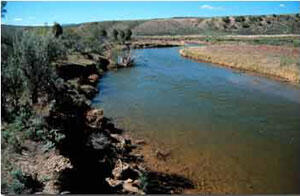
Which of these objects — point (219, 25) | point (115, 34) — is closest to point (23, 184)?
point (115, 34)

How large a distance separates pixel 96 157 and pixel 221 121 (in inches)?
251

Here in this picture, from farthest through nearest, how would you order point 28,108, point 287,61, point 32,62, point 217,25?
point 217,25 < point 287,61 < point 32,62 < point 28,108

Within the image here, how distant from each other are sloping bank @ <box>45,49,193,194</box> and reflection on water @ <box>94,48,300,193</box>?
114 centimetres

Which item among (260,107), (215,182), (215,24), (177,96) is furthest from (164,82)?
(215,24)

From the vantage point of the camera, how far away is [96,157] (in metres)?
10.3

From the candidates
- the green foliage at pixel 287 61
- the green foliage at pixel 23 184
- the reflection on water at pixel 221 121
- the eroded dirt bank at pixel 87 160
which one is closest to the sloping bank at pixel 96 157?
the eroded dirt bank at pixel 87 160

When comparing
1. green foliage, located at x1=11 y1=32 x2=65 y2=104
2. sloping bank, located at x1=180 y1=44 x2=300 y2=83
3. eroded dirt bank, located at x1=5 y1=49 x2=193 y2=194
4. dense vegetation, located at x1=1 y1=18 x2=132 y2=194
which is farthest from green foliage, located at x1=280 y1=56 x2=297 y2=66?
green foliage, located at x1=11 y1=32 x2=65 y2=104

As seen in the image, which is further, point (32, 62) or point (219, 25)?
point (219, 25)

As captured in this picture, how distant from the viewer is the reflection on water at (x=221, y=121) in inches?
406

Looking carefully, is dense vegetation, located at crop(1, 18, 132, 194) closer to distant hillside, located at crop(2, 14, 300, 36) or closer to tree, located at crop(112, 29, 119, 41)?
tree, located at crop(112, 29, 119, 41)

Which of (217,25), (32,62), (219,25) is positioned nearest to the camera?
(32,62)

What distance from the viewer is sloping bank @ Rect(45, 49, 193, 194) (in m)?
8.41

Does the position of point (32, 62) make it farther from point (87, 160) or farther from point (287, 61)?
point (287, 61)

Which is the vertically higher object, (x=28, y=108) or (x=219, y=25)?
(x=219, y=25)
